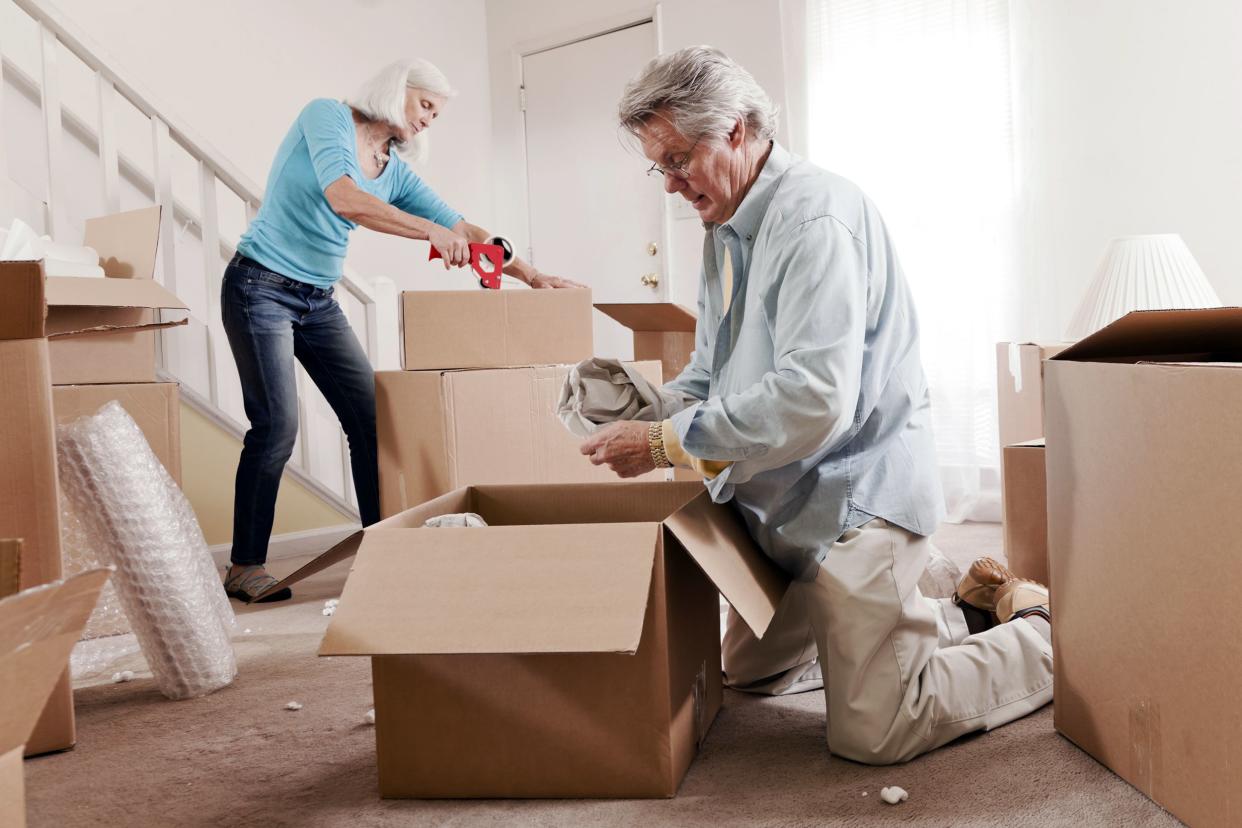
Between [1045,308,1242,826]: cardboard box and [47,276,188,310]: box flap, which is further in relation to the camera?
[47,276,188,310]: box flap

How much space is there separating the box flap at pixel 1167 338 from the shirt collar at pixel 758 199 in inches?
17.0

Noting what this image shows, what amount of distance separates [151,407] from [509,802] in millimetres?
1592

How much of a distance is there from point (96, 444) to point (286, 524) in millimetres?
1481

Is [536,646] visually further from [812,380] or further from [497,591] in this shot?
[812,380]

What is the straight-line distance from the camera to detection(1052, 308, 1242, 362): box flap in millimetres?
1180

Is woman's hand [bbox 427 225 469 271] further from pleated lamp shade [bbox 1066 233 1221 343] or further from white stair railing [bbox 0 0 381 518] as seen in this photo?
pleated lamp shade [bbox 1066 233 1221 343]

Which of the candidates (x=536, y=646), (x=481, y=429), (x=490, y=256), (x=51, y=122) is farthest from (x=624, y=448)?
(x=51, y=122)

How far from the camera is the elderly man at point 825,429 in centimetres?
124

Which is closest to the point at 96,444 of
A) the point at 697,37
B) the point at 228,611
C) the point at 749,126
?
the point at 228,611

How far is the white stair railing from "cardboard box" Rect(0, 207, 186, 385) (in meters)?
0.39

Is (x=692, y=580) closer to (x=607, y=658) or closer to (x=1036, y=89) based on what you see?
(x=607, y=658)

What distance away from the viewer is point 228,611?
1998mm

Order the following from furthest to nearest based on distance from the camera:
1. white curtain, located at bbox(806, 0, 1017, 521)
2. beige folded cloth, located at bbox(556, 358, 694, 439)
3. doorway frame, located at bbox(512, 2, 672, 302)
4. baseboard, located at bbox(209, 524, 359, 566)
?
doorway frame, located at bbox(512, 2, 672, 302) < white curtain, located at bbox(806, 0, 1017, 521) < baseboard, located at bbox(209, 524, 359, 566) < beige folded cloth, located at bbox(556, 358, 694, 439)

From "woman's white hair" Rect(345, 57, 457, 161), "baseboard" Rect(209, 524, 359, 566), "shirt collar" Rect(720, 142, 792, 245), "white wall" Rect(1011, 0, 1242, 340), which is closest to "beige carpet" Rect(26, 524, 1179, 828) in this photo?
"shirt collar" Rect(720, 142, 792, 245)
